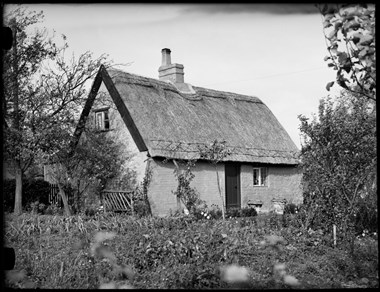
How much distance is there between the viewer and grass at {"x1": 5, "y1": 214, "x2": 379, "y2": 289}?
5.88m

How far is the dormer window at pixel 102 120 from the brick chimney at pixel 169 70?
440 cm

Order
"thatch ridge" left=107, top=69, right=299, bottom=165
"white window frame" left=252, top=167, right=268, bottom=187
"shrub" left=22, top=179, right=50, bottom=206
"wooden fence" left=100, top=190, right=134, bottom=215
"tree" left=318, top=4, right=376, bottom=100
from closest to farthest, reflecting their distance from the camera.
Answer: "tree" left=318, top=4, right=376, bottom=100 < "wooden fence" left=100, top=190, right=134, bottom=215 < "thatch ridge" left=107, top=69, right=299, bottom=165 < "shrub" left=22, top=179, right=50, bottom=206 < "white window frame" left=252, top=167, right=268, bottom=187

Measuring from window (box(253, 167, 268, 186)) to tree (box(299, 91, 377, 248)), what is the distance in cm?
1044

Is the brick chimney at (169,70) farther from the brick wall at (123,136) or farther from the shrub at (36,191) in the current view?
the shrub at (36,191)

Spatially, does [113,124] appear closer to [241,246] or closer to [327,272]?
[241,246]

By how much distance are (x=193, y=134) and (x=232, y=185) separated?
2549 millimetres

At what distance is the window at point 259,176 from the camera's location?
2072 cm

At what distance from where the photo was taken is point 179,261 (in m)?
6.52

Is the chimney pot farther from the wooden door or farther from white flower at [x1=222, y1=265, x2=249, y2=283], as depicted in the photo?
white flower at [x1=222, y1=265, x2=249, y2=283]

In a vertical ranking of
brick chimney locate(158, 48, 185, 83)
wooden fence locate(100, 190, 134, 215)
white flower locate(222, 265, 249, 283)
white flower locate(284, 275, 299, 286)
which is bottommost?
white flower locate(284, 275, 299, 286)

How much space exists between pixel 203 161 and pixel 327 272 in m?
11.4

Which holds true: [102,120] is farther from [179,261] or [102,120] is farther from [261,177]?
[179,261]

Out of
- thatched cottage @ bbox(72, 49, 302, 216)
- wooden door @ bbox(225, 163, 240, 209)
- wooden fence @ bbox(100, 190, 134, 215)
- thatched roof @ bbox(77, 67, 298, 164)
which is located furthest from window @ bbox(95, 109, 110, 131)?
wooden door @ bbox(225, 163, 240, 209)

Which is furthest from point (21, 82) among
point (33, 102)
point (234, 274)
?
point (234, 274)
